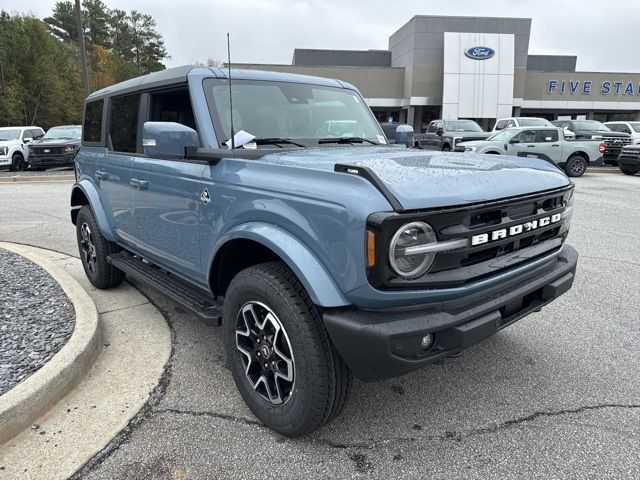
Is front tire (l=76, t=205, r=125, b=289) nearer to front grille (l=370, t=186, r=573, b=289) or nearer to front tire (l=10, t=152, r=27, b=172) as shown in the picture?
front grille (l=370, t=186, r=573, b=289)

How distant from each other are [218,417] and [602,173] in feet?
63.9

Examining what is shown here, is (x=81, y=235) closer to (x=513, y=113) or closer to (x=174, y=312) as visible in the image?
(x=174, y=312)

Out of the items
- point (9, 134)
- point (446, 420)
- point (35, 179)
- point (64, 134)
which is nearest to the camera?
point (446, 420)

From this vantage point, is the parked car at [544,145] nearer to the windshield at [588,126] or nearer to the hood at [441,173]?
the windshield at [588,126]

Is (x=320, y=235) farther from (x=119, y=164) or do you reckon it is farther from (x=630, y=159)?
(x=630, y=159)

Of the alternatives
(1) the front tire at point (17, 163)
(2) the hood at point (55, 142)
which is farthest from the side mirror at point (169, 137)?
(1) the front tire at point (17, 163)

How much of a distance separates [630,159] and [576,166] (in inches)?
73.4

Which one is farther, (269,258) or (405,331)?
(269,258)

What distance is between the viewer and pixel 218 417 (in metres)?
2.79

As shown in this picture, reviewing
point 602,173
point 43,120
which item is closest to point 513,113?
point 602,173

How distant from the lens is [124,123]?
13.8 feet

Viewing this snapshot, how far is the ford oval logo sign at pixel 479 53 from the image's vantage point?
127 feet

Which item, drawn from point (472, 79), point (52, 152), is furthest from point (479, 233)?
point (472, 79)

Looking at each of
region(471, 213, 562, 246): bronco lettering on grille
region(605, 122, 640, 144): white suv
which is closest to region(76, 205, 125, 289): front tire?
region(471, 213, 562, 246): bronco lettering on grille
